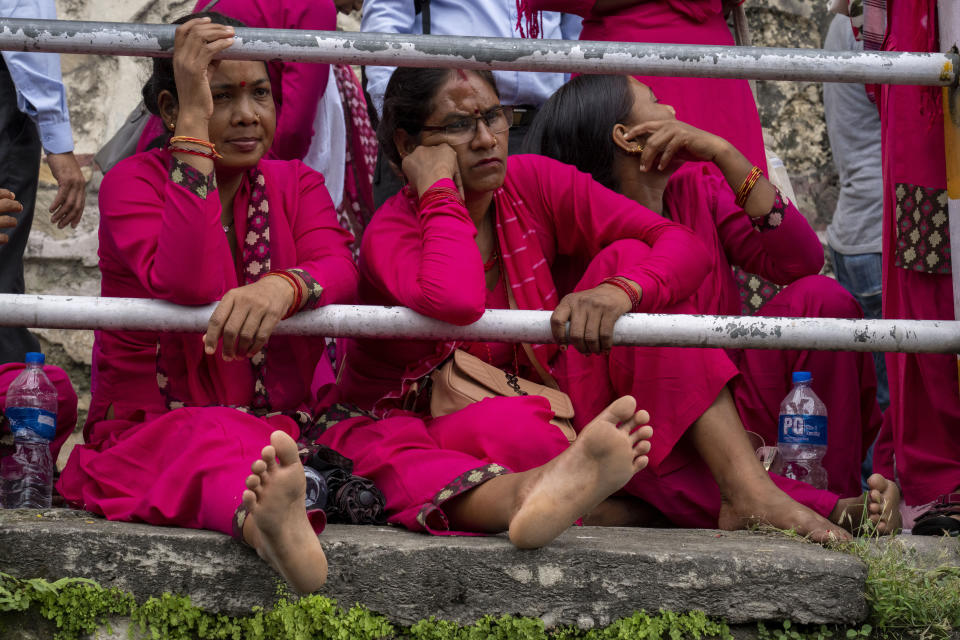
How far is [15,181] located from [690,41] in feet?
6.64

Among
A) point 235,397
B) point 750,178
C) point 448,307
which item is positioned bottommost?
point 235,397

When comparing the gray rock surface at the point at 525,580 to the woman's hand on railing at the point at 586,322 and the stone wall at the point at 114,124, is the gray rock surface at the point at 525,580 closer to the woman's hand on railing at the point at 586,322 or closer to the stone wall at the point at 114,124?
the woman's hand on railing at the point at 586,322

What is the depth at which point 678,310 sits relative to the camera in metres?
2.57

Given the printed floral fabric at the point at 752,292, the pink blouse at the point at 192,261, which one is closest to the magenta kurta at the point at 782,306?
the printed floral fabric at the point at 752,292

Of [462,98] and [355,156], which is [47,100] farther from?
[462,98]

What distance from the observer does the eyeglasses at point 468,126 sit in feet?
9.06

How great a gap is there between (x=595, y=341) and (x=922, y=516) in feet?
2.58

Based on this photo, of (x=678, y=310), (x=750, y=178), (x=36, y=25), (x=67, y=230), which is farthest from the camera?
(x=67, y=230)

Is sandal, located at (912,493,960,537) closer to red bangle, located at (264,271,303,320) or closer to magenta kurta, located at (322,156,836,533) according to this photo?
magenta kurta, located at (322,156,836,533)

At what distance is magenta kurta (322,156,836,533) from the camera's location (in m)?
2.29

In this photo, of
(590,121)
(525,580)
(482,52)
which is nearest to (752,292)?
(590,121)

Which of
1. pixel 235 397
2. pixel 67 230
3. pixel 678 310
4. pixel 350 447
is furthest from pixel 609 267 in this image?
pixel 67 230

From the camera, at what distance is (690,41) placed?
133 inches

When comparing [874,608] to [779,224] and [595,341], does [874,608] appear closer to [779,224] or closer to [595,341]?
[595,341]
